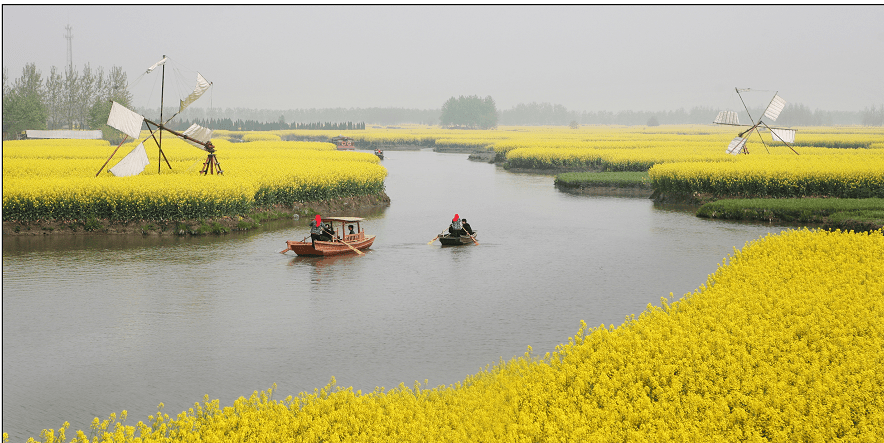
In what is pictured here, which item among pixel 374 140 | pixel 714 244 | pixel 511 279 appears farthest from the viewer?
pixel 374 140

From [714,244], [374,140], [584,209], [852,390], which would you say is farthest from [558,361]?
[374,140]

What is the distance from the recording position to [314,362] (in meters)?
15.7

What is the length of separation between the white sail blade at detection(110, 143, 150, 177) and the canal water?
26.5ft

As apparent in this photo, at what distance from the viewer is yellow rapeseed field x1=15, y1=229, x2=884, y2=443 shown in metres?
9.09

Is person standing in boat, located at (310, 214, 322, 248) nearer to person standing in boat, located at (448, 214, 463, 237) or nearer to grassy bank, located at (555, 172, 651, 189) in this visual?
person standing in boat, located at (448, 214, 463, 237)

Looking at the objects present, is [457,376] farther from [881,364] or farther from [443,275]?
[443,275]

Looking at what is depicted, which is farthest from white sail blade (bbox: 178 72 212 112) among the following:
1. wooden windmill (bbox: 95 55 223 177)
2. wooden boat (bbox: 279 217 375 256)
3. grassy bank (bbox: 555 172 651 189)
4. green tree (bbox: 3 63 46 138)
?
green tree (bbox: 3 63 46 138)

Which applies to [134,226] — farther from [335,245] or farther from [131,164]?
[335,245]

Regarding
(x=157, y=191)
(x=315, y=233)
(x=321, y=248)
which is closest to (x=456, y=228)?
(x=321, y=248)

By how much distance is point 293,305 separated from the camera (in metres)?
20.8

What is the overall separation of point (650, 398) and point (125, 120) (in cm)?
3379

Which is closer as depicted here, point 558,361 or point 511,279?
point 558,361

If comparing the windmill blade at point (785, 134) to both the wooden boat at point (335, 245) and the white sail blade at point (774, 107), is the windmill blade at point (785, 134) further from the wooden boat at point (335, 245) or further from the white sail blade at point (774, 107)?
the wooden boat at point (335, 245)

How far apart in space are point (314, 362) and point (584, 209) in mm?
32282
